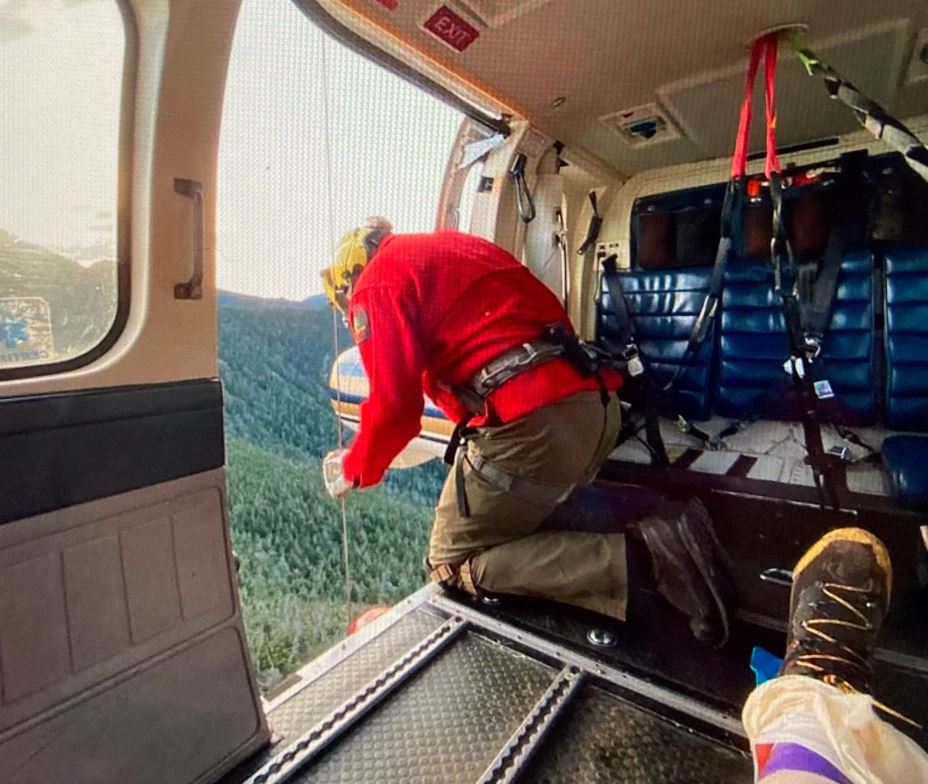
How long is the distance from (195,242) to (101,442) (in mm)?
437

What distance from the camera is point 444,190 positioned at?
283 centimetres

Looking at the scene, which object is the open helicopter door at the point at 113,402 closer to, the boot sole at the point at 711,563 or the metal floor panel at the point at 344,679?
the metal floor panel at the point at 344,679

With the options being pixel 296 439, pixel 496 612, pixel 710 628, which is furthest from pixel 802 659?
pixel 296 439

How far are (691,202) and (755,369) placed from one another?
1.01m

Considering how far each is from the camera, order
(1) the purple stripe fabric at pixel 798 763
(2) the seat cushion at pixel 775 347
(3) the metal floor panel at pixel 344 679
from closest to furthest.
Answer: (1) the purple stripe fabric at pixel 798 763 → (3) the metal floor panel at pixel 344 679 → (2) the seat cushion at pixel 775 347

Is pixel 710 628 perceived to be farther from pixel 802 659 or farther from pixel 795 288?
pixel 795 288

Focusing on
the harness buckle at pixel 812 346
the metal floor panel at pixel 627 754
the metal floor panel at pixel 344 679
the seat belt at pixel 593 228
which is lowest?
the metal floor panel at pixel 627 754

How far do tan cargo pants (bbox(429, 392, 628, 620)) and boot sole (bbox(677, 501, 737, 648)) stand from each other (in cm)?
22

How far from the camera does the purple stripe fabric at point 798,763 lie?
723mm

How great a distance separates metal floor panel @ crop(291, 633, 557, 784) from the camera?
3.81 feet

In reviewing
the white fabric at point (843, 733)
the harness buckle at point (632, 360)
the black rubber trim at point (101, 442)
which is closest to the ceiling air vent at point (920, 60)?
the harness buckle at point (632, 360)

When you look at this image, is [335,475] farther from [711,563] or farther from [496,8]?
[496,8]

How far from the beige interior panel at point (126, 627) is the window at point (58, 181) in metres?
0.32

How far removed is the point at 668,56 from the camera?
2.02m
